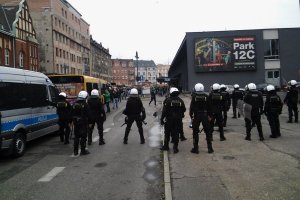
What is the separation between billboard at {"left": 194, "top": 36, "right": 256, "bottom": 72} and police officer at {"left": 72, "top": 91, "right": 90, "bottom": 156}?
118ft

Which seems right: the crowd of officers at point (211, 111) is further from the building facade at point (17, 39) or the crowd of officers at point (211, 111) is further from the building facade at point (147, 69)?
the building facade at point (147, 69)

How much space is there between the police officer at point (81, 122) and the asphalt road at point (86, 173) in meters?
0.38

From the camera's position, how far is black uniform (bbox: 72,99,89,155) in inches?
408

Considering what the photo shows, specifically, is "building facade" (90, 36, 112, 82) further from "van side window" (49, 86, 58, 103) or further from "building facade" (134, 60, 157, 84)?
"van side window" (49, 86, 58, 103)

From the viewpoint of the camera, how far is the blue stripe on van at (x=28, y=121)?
945 cm

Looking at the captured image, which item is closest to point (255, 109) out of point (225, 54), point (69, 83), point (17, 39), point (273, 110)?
point (273, 110)

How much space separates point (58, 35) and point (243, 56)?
116ft

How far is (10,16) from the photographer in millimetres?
49156

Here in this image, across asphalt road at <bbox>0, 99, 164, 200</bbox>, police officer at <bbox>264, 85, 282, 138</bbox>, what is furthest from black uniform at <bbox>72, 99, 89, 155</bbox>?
police officer at <bbox>264, 85, 282, 138</bbox>

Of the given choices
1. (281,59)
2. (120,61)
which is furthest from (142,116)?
(120,61)

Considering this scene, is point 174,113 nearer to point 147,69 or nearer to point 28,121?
point 28,121

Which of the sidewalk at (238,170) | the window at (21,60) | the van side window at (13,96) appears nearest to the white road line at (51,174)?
the van side window at (13,96)

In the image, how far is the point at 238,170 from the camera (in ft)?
25.8

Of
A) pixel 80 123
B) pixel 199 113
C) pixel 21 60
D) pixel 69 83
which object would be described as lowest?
pixel 80 123
